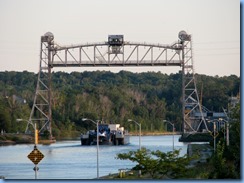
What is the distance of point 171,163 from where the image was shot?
128 ft

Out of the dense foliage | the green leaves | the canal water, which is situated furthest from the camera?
the dense foliage

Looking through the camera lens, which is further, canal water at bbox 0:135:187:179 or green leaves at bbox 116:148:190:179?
canal water at bbox 0:135:187:179

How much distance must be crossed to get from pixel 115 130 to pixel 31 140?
1038 centimetres

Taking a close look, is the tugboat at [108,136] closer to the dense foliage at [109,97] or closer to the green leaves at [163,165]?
the dense foliage at [109,97]

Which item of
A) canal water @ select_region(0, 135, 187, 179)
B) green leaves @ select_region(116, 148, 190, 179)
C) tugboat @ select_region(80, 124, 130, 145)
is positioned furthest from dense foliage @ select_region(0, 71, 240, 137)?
green leaves @ select_region(116, 148, 190, 179)

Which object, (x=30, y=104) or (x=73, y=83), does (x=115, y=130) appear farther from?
(x=73, y=83)

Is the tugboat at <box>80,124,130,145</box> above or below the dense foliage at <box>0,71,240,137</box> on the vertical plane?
below

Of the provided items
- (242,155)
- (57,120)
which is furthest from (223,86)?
(242,155)

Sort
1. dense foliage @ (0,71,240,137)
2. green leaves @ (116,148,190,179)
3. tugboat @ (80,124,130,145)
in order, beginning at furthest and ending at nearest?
dense foliage @ (0,71,240,137), tugboat @ (80,124,130,145), green leaves @ (116,148,190,179)

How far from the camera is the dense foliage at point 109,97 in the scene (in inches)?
4034

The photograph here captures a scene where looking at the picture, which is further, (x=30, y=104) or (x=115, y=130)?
(x=30, y=104)

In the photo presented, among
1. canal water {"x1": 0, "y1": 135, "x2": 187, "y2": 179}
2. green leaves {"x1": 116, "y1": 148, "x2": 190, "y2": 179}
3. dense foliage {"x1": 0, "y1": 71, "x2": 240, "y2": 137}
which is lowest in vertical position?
canal water {"x1": 0, "y1": 135, "x2": 187, "y2": 179}

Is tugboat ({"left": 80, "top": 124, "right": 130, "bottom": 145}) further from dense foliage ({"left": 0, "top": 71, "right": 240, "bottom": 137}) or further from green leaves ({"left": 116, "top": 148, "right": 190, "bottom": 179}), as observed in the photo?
green leaves ({"left": 116, "top": 148, "right": 190, "bottom": 179})

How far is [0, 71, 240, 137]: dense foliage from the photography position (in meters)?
102
